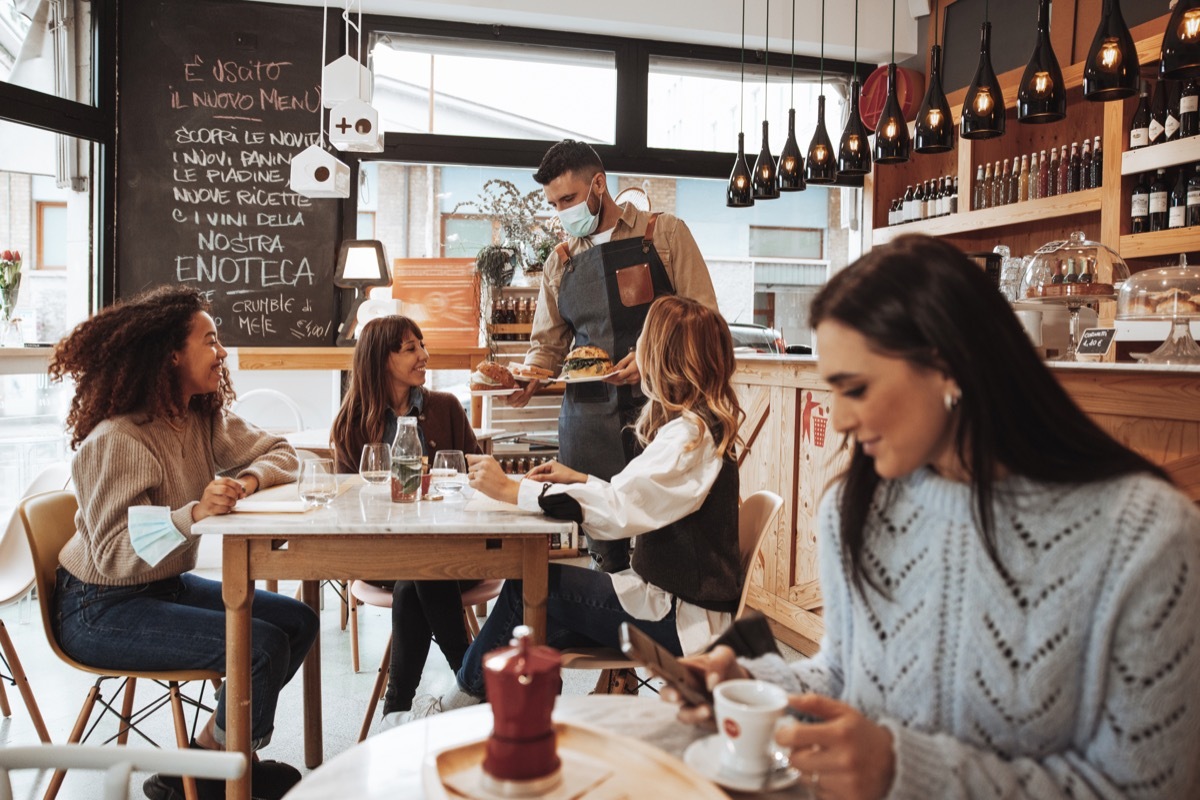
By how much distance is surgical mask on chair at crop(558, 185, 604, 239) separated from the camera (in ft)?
10.8

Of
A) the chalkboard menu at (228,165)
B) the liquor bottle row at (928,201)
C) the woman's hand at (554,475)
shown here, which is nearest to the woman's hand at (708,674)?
the woman's hand at (554,475)

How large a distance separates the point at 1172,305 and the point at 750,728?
2.67 meters

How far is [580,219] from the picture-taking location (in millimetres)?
3309

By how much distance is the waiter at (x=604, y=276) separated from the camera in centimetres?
321

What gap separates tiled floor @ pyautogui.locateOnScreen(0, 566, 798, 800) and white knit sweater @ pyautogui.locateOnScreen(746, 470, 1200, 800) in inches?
92.8

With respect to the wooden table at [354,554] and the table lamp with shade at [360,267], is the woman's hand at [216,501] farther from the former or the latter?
the table lamp with shade at [360,267]

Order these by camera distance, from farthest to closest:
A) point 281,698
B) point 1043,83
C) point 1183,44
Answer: point 1043,83 → point 281,698 → point 1183,44

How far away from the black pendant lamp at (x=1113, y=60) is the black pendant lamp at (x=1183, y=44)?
197 mm

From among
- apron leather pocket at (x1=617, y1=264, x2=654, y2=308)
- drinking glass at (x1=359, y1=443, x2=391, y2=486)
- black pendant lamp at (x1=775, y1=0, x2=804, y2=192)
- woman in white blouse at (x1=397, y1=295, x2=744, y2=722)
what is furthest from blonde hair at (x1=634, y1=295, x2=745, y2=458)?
black pendant lamp at (x1=775, y1=0, x2=804, y2=192)

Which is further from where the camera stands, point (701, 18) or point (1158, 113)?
point (701, 18)

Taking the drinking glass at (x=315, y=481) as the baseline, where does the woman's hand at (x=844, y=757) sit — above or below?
below

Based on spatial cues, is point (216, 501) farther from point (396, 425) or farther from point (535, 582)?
point (396, 425)

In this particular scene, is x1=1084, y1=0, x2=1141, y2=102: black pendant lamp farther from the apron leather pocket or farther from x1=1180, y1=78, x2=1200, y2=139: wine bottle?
the apron leather pocket

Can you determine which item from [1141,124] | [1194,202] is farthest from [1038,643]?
[1141,124]
